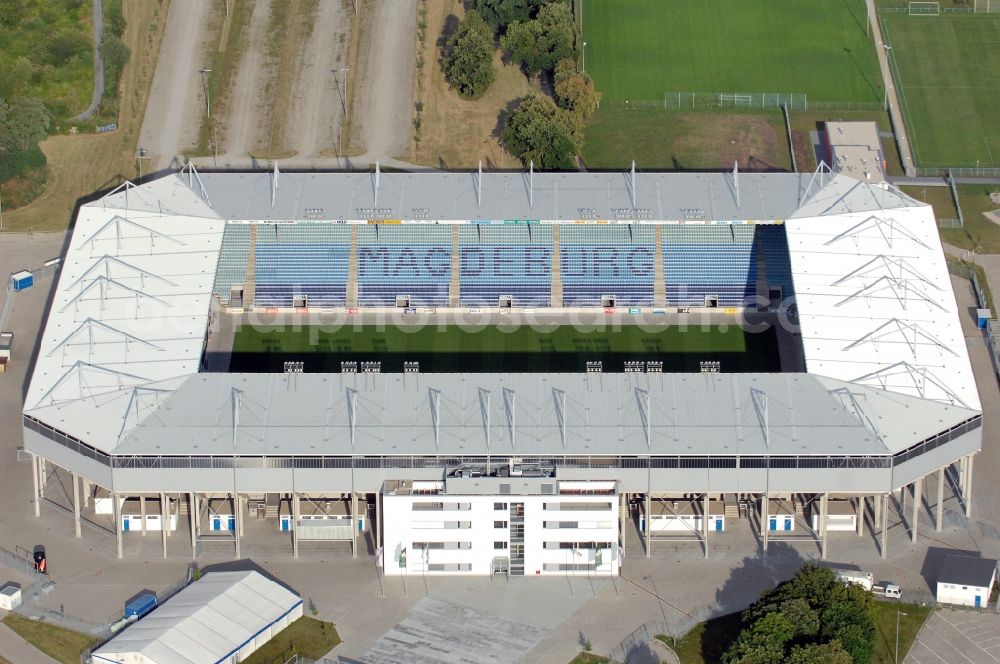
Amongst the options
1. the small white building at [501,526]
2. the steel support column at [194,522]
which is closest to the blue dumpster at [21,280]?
the steel support column at [194,522]

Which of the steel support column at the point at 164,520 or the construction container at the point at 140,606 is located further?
the steel support column at the point at 164,520

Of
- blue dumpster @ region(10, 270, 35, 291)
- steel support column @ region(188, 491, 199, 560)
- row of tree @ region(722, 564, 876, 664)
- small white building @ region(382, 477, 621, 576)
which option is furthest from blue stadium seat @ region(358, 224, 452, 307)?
row of tree @ region(722, 564, 876, 664)

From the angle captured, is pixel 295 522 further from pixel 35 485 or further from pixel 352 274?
pixel 352 274

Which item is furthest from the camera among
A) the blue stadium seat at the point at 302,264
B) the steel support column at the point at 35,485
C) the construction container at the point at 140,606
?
the blue stadium seat at the point at 302,264

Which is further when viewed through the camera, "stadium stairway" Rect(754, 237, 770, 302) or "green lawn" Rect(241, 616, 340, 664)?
"stadium stairway" Rect(754, 237, 770, 302)

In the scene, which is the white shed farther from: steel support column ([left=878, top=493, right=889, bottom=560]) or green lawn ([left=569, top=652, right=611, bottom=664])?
steel support column ([left=878, top=493, right=889, bottom=560])

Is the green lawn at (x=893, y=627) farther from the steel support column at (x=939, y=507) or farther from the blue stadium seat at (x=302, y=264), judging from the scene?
the blue stadium seat at (x=302, y=264)

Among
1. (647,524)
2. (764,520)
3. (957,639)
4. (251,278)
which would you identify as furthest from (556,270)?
(957,639)
